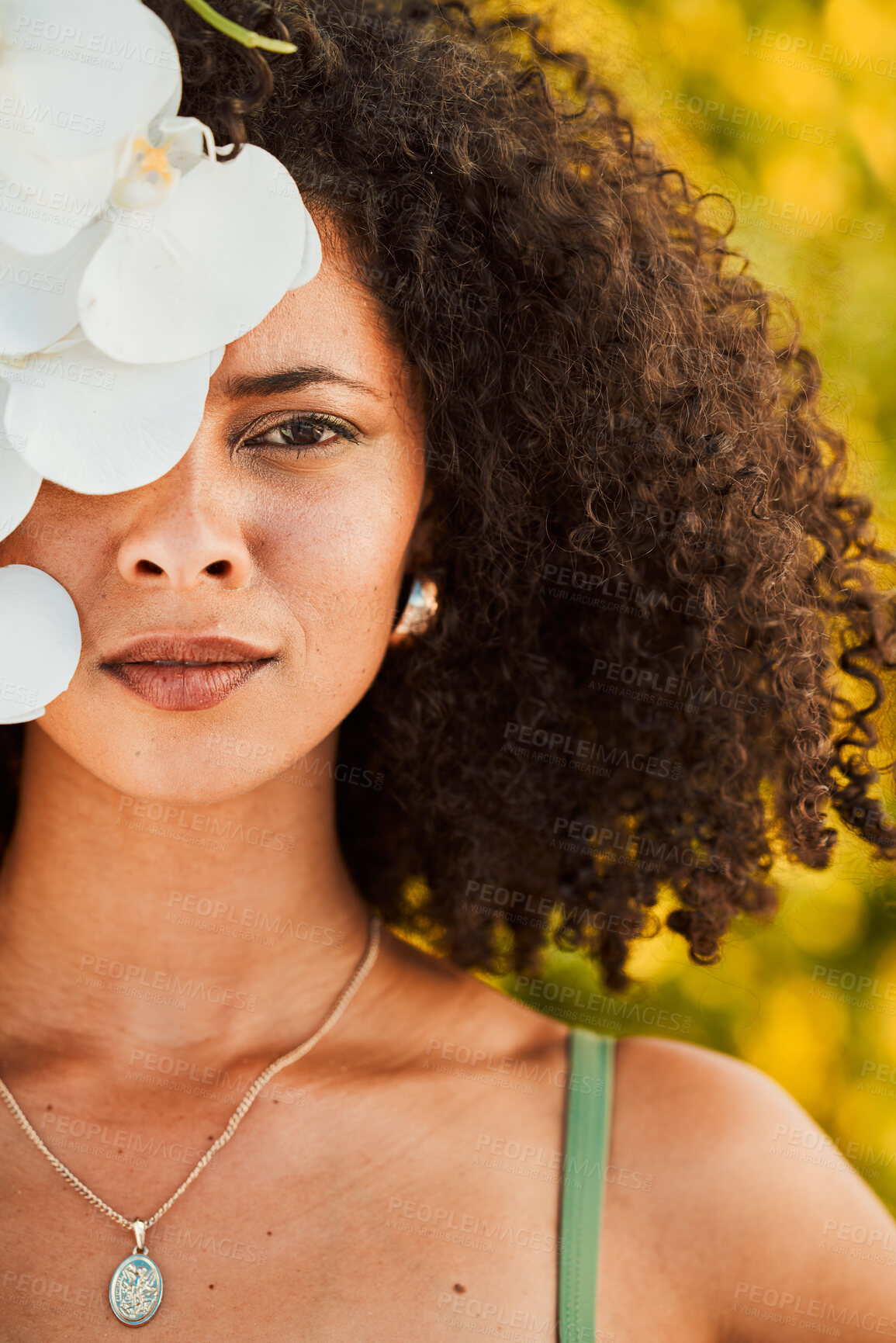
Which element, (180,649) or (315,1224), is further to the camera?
(315,1224)

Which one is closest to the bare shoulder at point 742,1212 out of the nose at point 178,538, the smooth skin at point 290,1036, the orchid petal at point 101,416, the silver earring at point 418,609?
the smooth skin at point 290,1036

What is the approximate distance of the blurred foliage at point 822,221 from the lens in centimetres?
239

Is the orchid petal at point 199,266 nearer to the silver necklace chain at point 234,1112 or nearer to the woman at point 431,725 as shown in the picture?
the woman at point 431,725

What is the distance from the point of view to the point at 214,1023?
4.95 feet

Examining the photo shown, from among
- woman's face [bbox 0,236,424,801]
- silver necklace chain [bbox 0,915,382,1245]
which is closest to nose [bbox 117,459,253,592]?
woman's face [bbox 0,236,424,801]

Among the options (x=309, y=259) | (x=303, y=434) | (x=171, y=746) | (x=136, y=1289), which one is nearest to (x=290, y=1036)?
(x=136, y=1289)

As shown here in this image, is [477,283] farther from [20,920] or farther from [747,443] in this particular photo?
[20,920]

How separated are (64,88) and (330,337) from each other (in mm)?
369

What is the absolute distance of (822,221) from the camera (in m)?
2.40

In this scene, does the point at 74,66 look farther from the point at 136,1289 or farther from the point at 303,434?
the point at 136,1289

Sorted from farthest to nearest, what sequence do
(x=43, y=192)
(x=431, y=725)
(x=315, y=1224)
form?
(x=431, y=725)
(x=315, y=1224)
(x=43, y=192)

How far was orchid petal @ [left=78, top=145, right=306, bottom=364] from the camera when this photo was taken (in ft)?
3.43

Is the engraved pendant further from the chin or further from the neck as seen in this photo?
the chin

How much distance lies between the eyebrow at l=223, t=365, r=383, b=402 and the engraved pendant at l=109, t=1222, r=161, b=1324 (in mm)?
894
